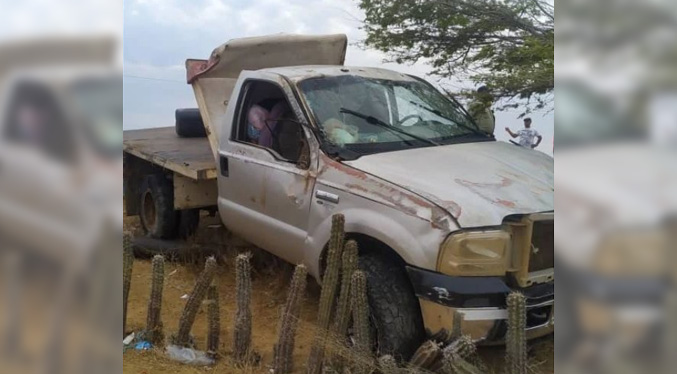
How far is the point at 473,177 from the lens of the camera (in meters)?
3.68

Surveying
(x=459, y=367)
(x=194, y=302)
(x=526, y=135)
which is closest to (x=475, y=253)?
(x=459, y=367)

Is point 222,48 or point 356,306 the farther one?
point 222,48

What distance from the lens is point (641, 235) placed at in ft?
4.27

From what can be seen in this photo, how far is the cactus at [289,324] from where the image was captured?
11.8 feet

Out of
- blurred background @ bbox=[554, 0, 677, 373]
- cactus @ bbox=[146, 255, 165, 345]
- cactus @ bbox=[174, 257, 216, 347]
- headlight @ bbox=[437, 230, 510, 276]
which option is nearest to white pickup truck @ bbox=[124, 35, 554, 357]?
headlight @ bbox=[437, 230, 510, 276]

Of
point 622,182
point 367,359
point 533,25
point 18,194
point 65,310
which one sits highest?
point 533,25

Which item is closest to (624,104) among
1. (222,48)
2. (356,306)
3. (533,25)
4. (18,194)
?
Answer: (18,194)

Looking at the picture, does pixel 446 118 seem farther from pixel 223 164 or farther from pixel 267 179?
pixel 223 164

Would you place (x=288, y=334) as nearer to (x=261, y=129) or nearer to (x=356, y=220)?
(x=356, y=220)

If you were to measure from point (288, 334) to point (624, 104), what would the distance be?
8.98 ft

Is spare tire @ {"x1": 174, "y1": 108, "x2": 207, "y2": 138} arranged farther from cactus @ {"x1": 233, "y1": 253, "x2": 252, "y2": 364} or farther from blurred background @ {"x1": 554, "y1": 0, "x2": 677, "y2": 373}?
blurred background @ {"x1": 554, "y1": 0, "x2": 677, "y2": 373}

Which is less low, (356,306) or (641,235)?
(641,235)

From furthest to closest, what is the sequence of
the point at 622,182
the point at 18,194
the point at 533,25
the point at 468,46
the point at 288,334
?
the point at 468,46 < the point at 533,25 < the point at 288,334 < the point at 18,194 < the point at 622,182

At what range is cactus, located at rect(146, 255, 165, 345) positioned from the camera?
4.07 m
